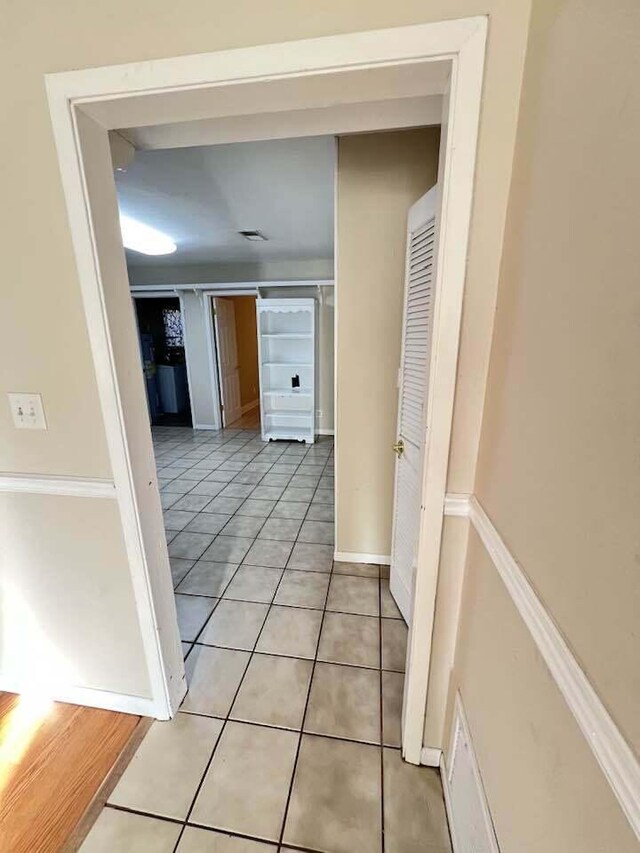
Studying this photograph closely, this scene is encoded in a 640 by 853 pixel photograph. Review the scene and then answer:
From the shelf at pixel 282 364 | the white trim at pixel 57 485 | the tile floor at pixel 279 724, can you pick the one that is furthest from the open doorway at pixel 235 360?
the white trim at pixel 57 485

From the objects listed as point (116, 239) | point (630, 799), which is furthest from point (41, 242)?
point (630, 799)

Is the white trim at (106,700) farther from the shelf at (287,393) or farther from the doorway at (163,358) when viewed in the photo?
the doorway at (163,358)

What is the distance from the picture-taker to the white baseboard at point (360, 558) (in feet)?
7.46


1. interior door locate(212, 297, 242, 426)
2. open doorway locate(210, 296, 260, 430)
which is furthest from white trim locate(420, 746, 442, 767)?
interior door locate(212, 297, 242, 426)

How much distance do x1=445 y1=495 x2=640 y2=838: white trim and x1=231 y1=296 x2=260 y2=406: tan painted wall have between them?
6.20 meters

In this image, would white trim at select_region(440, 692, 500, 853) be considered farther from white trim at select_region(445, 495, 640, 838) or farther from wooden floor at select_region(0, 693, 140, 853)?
wooden floor at select_region(0, 693, 140, 853)

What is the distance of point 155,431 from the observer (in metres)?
5.51

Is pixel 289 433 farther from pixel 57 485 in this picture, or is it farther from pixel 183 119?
pixel 183 119

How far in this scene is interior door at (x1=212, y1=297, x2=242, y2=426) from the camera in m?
5.31

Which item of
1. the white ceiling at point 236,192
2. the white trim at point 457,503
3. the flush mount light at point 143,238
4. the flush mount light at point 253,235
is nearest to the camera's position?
the white trim at point 457,503

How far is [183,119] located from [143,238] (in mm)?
2871

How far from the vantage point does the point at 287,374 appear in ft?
16.3

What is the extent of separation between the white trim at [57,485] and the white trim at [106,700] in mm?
868

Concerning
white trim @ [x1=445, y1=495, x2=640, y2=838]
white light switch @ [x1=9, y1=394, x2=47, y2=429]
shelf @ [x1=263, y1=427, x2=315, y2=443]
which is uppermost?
white light switch @ [x1=9, y1=394, x2=47, y2=429]
